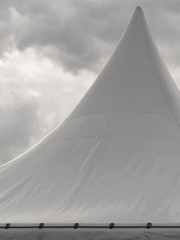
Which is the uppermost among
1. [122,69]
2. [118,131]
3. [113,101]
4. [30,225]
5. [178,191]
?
[122,69]

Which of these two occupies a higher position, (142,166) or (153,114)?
(153,114)

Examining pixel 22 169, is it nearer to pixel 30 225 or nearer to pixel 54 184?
pixel 54 184

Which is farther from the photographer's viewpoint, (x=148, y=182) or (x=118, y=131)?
(x=118, y=131)

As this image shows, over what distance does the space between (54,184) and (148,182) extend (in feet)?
4.52

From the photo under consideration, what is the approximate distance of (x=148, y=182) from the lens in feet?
20.1

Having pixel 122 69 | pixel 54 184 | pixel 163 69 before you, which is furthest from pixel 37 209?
pixel 163 69

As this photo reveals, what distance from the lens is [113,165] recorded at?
6.64m

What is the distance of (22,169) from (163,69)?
3.56 m

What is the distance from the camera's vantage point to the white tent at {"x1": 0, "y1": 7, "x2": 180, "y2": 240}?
5.38 metres

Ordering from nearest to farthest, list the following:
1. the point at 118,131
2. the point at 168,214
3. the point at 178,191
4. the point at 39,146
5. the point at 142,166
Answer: the point at 168,214, the point at 178,191, the point at 142,166, the point at 118,131, the point at 39,146

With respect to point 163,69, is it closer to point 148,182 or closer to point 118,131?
point 118,131

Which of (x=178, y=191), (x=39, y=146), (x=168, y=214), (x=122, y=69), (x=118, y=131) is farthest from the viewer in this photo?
(x=122, y=69)

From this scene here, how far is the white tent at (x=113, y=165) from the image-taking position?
17.6ft

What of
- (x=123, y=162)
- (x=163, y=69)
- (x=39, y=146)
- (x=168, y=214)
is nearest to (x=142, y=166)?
(x=123, y=162)
